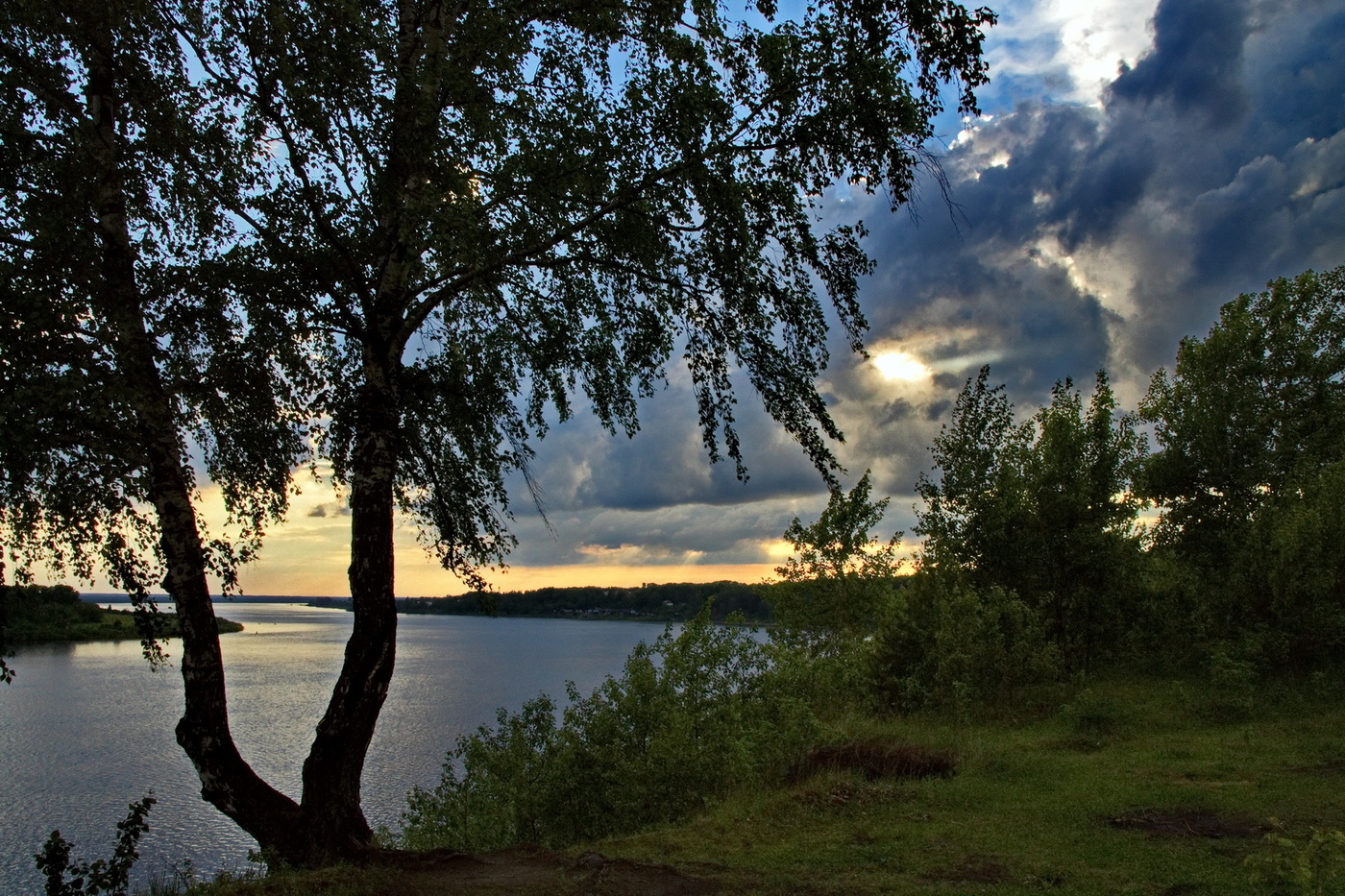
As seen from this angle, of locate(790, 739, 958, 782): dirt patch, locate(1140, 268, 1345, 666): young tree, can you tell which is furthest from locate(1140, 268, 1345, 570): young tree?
locate(790, 739, 958, 782): dirt patch

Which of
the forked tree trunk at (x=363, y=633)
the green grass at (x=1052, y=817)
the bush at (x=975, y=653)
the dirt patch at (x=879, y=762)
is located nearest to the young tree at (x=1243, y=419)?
the bush at (x=975, y=653)

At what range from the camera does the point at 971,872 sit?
8133mm

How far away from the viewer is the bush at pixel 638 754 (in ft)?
45.3

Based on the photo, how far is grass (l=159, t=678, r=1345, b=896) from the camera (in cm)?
784

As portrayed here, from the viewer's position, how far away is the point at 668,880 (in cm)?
779

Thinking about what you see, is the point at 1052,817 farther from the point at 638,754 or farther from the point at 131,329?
the point at 131,329

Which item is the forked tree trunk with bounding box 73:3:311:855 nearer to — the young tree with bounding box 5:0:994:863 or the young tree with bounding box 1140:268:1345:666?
the young tree with bounding box 5:0:994:863

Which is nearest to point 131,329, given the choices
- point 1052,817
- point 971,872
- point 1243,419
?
point 971,872

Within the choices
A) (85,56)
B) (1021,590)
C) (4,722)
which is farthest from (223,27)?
(4,722)

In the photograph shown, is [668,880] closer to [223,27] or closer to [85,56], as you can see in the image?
[223,27]

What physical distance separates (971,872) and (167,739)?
43.4m

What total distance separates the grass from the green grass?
3 cm

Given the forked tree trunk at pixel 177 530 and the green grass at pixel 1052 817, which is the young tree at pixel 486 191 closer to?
the forked tree trunk at pixel 177 530

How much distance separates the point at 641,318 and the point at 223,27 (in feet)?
16.3
